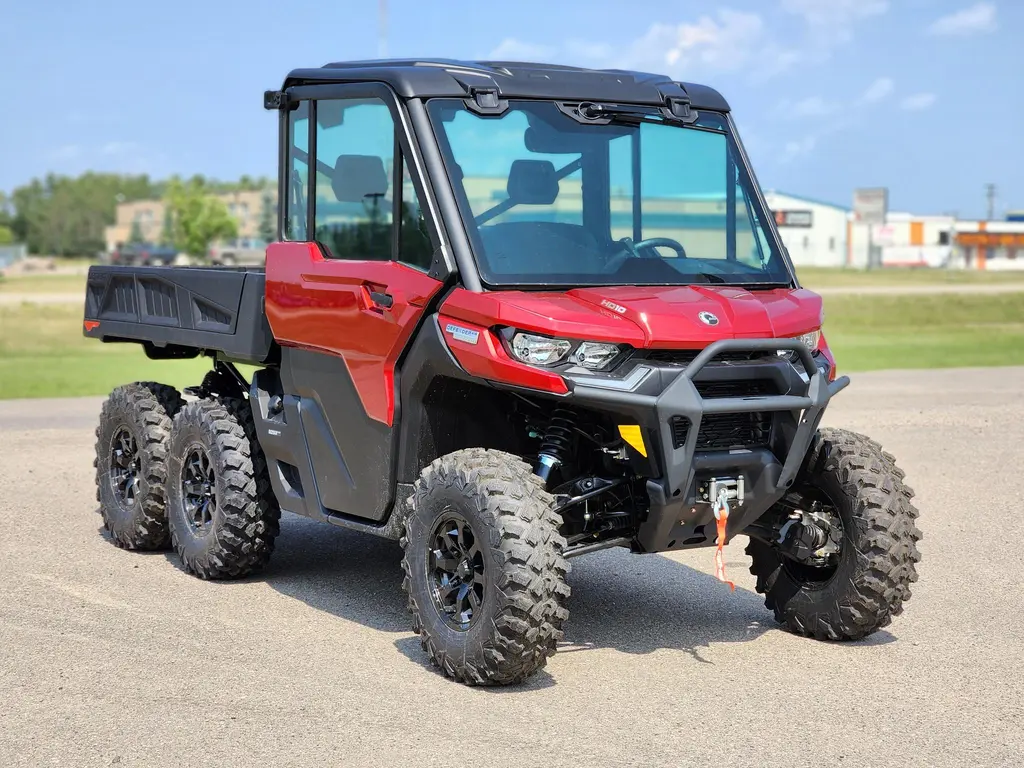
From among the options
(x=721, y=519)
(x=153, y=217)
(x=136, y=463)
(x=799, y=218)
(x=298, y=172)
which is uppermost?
(x=153, y=217)

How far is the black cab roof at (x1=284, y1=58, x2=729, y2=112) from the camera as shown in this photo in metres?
6.40

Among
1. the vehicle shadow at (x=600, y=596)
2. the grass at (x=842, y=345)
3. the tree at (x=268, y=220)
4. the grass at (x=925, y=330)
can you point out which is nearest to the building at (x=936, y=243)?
the tree at (x=268, y=220)

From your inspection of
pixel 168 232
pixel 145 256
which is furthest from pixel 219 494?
pixel 168 232

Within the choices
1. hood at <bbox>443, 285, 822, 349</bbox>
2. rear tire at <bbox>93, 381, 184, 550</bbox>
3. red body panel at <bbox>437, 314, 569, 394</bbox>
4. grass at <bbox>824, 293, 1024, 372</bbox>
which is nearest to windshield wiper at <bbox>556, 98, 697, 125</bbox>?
hood at <bbox>443, 285, 822, 349</bbox>

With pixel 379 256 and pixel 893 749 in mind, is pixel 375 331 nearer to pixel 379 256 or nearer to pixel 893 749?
pixel 379 256

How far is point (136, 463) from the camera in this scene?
8.98 meters

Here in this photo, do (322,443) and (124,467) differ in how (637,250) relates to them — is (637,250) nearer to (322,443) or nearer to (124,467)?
(322,443)

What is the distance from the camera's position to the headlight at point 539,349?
5754mm

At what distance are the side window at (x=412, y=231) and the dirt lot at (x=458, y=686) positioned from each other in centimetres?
179

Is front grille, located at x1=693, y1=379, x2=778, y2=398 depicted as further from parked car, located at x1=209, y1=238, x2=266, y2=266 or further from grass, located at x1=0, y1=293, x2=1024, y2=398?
parked car, located at x1=209, y1=238, x2=266, y2=266

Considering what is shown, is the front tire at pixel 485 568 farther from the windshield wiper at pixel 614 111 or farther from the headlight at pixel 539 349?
the windshield wiper at pixel 614 111

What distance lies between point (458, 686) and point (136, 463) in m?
3.81

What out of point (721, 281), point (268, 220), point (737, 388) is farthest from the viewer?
point (268, 220)

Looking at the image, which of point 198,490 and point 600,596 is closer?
point 600,596
